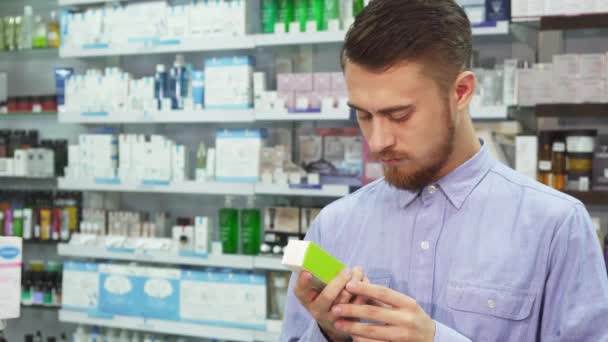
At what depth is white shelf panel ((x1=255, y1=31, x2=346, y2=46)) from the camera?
3.85 m

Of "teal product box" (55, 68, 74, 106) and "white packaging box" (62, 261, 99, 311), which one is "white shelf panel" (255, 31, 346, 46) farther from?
"white packaging box" (62, 261, 99, 311)

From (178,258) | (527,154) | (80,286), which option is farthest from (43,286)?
(527,154)

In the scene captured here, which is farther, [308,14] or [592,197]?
[308,14]

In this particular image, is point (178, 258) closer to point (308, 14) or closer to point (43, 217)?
point (43, 217)

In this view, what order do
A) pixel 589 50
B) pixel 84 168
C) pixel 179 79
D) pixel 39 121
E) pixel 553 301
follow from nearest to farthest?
pixel 553 301 < pixel 589 50 < pixel 179 79 < pixel 84 168 < pixel 39 121

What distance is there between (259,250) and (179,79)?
1199 millimetres

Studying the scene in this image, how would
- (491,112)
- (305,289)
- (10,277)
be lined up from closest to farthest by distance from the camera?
(305,289) → (10,277) → (491,112)

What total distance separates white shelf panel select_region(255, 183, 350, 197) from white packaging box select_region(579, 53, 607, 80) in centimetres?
138

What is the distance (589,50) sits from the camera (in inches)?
147

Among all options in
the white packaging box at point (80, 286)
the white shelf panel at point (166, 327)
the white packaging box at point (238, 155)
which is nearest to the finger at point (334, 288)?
the white packaging box at point (238, 155)

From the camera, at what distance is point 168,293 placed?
14.3 feet

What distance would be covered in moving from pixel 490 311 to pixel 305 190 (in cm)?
275

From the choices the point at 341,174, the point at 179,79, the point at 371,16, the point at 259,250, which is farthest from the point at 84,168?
the point at 371,16

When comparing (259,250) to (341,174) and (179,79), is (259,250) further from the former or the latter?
(179,79)
